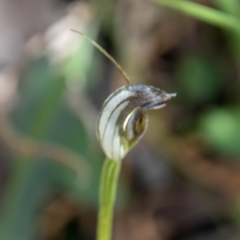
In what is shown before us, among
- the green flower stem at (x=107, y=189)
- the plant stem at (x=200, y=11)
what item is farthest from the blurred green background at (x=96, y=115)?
the green flower stem at (x=107, y=189)

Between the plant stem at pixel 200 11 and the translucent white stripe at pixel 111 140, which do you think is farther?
the plant stem at pixel 200 11

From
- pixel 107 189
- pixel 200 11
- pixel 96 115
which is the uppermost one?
pixel 96 115

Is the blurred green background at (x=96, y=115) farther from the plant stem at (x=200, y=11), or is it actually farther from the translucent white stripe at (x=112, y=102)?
the translucent white stripe at (x=112, y=102)

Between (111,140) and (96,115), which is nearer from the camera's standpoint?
(111,140)

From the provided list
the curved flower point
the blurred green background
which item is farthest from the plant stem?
the curved flower point

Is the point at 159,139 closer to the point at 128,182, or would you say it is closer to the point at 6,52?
the point at 128,182

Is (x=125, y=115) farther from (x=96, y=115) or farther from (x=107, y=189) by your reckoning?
(x=96, y=115)

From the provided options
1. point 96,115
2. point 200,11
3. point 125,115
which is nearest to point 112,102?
point 125,115

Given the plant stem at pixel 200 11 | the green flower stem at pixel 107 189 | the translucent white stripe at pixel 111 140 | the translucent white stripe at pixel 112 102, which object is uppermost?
the plant stem at pixel 200 11

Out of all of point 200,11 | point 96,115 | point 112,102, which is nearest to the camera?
point 112,102
